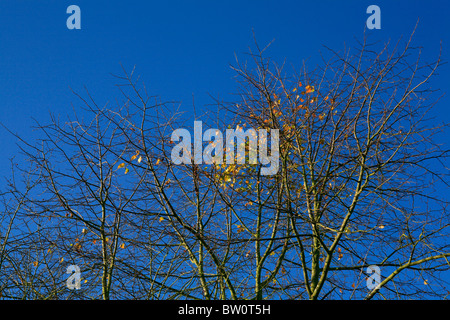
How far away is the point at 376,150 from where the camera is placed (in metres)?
Answer: 8.52

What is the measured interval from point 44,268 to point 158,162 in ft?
11.4

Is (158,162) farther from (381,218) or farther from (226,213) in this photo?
(381,218)
